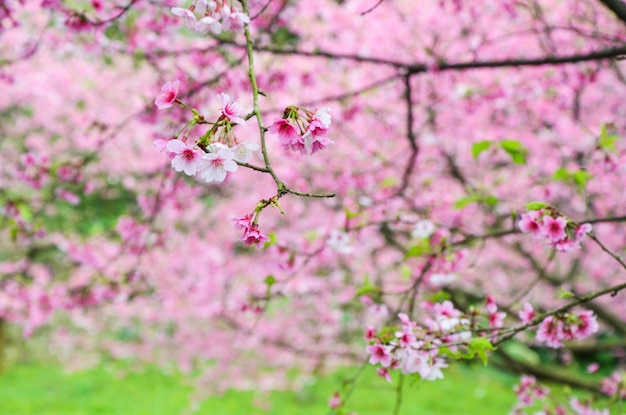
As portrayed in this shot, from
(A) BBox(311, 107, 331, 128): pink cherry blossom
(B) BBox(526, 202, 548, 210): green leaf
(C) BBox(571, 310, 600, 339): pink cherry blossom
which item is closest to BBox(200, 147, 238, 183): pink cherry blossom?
(A) BBox(311, 107, 331, 128): pink cherry blossom

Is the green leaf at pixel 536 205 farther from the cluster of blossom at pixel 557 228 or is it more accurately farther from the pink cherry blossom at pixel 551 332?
the pink cherry blossom at pixel 551 332

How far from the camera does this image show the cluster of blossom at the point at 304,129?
1.21m

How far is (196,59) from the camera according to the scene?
391 cm

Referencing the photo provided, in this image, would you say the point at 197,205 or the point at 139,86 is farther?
the point at 139,86

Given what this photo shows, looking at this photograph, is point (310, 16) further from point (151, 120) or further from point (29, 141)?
point (29, 141)

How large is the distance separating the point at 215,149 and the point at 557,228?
1113mm

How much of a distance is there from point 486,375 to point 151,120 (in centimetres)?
1208

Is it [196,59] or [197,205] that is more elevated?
[197,205]

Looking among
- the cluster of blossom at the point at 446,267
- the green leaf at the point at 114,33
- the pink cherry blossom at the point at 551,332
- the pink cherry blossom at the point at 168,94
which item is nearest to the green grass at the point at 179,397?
the cluster of blossom at the point at 446,267

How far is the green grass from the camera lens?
351 inches

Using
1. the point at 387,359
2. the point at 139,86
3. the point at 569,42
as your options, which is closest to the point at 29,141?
the point at 139,86

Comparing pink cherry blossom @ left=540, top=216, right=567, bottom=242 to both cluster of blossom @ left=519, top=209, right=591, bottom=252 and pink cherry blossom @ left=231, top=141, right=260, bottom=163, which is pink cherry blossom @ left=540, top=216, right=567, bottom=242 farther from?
pink cherry blossom @ left=231, top=141, right=260, bottom=163

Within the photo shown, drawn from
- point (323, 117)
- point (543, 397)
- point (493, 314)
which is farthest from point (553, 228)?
point (543, 397)

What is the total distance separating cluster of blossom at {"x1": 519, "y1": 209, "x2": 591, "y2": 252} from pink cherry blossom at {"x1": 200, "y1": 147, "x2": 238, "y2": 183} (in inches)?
41.4
